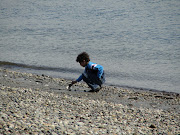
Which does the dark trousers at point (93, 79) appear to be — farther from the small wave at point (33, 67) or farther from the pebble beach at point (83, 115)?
the small wave at point (33, 67)

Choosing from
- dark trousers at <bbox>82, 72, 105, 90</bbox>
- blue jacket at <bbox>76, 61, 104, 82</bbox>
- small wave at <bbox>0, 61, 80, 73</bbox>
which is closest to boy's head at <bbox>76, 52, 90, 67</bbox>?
blue jacket at <bbox>76, 61, 104, 82</bbox>

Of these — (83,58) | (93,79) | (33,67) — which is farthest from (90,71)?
(33,67)

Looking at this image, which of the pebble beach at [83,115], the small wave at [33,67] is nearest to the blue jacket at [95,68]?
the pebble beach at [83,115]

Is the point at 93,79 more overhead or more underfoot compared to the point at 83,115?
more overhead

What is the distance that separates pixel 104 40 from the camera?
24.0 meters

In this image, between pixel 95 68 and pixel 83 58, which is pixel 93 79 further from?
pixel 83 58

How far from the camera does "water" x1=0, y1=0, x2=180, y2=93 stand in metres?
15.7

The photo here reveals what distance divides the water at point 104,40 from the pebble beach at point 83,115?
11.7 ft

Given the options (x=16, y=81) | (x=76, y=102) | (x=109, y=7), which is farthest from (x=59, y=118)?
(x=109, y=7)

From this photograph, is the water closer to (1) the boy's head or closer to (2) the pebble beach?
(2) the pebble beach

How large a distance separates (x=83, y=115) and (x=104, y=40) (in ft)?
57.4

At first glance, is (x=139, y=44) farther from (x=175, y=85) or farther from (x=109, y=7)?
(x=109, y=7)

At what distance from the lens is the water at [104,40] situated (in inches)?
617

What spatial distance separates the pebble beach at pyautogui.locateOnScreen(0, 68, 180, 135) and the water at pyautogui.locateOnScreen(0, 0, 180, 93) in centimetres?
357
